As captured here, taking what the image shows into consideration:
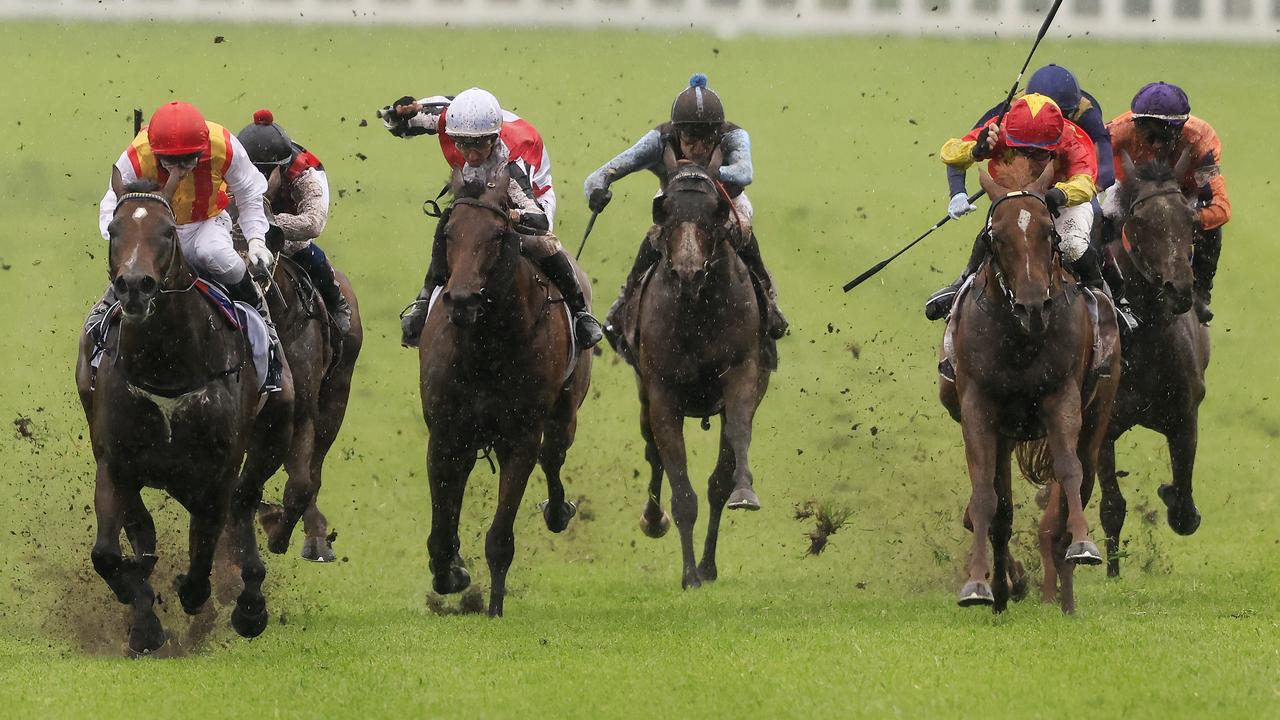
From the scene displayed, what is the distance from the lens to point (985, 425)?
457 inches

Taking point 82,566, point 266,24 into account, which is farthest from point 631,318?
point 266,24

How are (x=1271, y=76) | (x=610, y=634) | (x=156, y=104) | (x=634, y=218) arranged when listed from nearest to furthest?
(x=610, y=634) < (x=634, y=218) < (x=156, y=104) < (x=1271, y=76)

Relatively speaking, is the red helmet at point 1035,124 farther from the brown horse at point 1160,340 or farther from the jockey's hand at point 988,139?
the brown horse at point 1160,340

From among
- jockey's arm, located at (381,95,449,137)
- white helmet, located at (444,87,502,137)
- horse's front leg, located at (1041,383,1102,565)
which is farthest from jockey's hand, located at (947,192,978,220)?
jockey's arm, located at (381,95,449,137)

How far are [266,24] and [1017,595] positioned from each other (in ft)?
77.6

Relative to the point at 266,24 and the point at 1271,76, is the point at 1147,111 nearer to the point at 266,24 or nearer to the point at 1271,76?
the point at 1271,76

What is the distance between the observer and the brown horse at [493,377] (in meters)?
11.8

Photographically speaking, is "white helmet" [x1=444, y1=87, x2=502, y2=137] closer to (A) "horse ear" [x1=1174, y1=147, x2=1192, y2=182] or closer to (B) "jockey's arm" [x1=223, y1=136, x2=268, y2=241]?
(B) "jockey's arm" [x1=223, y1=136, x2=268, y2=241]

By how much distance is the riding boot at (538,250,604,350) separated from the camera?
12.7 m

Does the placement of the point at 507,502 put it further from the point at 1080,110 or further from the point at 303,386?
the point at 1080,110

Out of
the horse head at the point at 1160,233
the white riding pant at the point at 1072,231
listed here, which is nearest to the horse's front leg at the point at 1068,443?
the white riding pant at the point at 1072,231

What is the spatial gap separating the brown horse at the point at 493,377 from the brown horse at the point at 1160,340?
385 centimetres

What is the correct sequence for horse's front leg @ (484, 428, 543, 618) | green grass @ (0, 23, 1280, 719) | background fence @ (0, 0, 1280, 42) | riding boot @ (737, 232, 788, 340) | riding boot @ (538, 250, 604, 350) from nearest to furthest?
1. green grass @ (0, 23, 1280, 719)
2. horse's front leg @ (484, 428, 543, 618)
3. riding boot @ (538, 250, 604, 350)
4. riding boot @ (737, 232, 788, 340)
5. background fence @ (0, 0, 1280, 42)

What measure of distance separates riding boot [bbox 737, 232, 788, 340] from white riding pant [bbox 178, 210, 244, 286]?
3.95 metres
